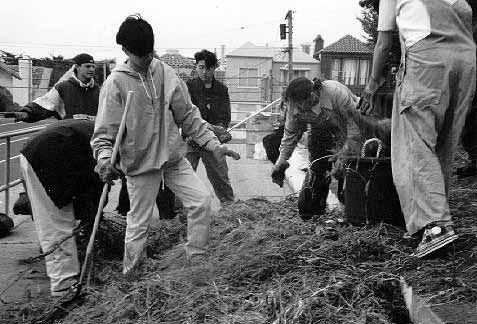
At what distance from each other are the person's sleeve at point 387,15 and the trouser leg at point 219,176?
3.76m

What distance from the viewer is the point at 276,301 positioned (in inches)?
119

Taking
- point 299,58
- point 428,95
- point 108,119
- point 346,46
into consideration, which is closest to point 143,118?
point 108,119

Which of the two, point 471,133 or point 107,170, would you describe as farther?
point 471,133

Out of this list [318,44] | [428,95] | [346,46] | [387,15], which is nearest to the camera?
[428,95]

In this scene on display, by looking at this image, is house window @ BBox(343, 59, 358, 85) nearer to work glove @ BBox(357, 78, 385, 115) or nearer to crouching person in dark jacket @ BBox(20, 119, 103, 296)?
crouching person in dark jacket @ BBox(20, 119, 103, 296)

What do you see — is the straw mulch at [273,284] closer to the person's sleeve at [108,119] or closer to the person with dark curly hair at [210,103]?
the person's sleeve at [108,119]

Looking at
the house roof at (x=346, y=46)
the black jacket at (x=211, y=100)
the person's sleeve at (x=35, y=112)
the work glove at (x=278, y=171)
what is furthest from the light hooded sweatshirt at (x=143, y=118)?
the house roof at (x=346, y=46)

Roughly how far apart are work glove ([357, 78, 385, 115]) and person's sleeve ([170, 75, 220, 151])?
117 cm

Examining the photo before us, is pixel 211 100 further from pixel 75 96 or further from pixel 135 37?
pixel 135 37

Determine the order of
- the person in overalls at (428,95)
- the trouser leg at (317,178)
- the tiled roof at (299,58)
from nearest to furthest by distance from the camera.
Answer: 1. the person in overalls at (428,95)
2. the trouser leg at (317,178)
3. the tiled roof at (299,58)

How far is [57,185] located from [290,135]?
207 cm

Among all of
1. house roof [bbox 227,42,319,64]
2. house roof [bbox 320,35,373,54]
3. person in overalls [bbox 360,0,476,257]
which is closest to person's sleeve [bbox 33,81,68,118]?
person in overalls [bbox 360,0,476,257]

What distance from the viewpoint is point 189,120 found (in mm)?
4711

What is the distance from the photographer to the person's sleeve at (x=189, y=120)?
4602 mm
